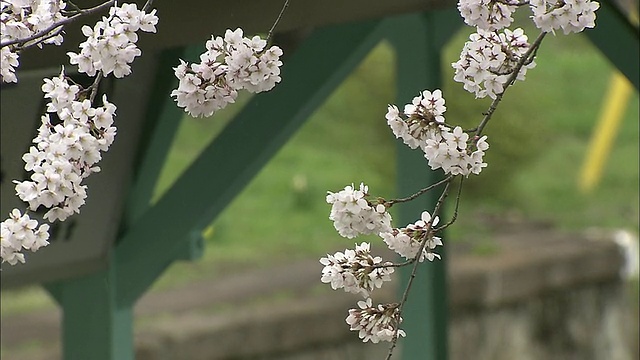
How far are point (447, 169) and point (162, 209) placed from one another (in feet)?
3.74

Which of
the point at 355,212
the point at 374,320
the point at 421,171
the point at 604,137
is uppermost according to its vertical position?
the point at 604,137

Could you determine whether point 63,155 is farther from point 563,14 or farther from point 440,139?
point 563,14

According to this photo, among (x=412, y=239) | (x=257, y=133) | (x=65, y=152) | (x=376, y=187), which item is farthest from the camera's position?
(x=376, y=187)

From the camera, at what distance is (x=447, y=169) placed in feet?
4.07

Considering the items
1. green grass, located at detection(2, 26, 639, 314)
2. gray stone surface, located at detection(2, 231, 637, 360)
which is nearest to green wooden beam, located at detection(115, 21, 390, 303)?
gray stone surface, located at detection(2, 231, 637, 360)

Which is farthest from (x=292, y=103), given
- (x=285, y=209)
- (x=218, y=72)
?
(x=285, y=209)

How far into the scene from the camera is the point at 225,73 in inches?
50.4

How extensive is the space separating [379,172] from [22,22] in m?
6.15

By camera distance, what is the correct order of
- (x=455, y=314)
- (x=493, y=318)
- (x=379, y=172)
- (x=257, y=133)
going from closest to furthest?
(x=257, y=133), (x=455, y=314), (x=493, y=318), (x=379, y=172)

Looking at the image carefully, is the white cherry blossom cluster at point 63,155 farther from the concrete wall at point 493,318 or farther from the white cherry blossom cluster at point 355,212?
the concrete wall at point 493,318

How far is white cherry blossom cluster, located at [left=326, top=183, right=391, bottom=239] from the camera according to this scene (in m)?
1.26

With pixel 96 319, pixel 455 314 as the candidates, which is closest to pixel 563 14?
pixel 96 319

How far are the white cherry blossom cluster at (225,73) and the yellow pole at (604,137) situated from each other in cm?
663

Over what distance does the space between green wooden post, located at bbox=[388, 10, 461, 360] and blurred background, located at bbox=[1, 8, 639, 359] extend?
1.79 metres
